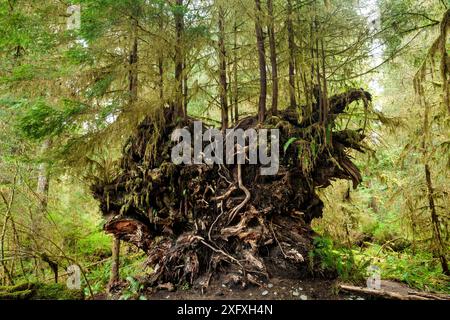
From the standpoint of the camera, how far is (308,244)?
5332 millimetres

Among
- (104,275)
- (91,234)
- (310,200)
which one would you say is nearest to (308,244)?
(310,200)

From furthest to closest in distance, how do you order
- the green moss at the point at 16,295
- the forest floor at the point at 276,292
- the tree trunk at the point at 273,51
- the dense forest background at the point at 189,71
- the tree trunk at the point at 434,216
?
the tree trunk at the point at 434,216
the tree trunk at the point at 273,51
the dense forest background at the point at 189,71
the forest floor at the point at 276,292
the green moss at the point at 16,295

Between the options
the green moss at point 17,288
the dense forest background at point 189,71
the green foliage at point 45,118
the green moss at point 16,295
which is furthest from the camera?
the dense forest background at point 189,71

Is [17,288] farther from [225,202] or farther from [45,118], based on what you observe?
[225,202]

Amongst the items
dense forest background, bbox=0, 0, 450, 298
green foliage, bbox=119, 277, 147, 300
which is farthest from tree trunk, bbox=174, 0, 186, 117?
green foliage, bbox=119, 277, 147, 300

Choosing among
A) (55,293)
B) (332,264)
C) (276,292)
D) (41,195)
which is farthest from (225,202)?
(41,195)

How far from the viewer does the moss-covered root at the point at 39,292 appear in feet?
10.3

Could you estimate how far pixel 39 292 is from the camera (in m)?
3.31

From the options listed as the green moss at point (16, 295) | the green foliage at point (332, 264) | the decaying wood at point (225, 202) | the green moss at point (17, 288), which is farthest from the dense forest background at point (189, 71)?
the green moss at point (16, 295)

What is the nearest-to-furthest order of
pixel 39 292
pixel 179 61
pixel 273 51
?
pixel 39 292
pixel 273 51
pixel 179 61

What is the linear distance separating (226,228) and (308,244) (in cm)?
153

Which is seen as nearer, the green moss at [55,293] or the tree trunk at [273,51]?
the green moss at [55,293]

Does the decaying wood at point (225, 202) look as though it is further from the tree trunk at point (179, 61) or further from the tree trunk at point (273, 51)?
the tree trunk at point (273, 51)

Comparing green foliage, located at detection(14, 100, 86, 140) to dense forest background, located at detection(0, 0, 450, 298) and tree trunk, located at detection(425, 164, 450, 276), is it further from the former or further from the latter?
tree trunk, located at detection(425, 164, 450, 276)
